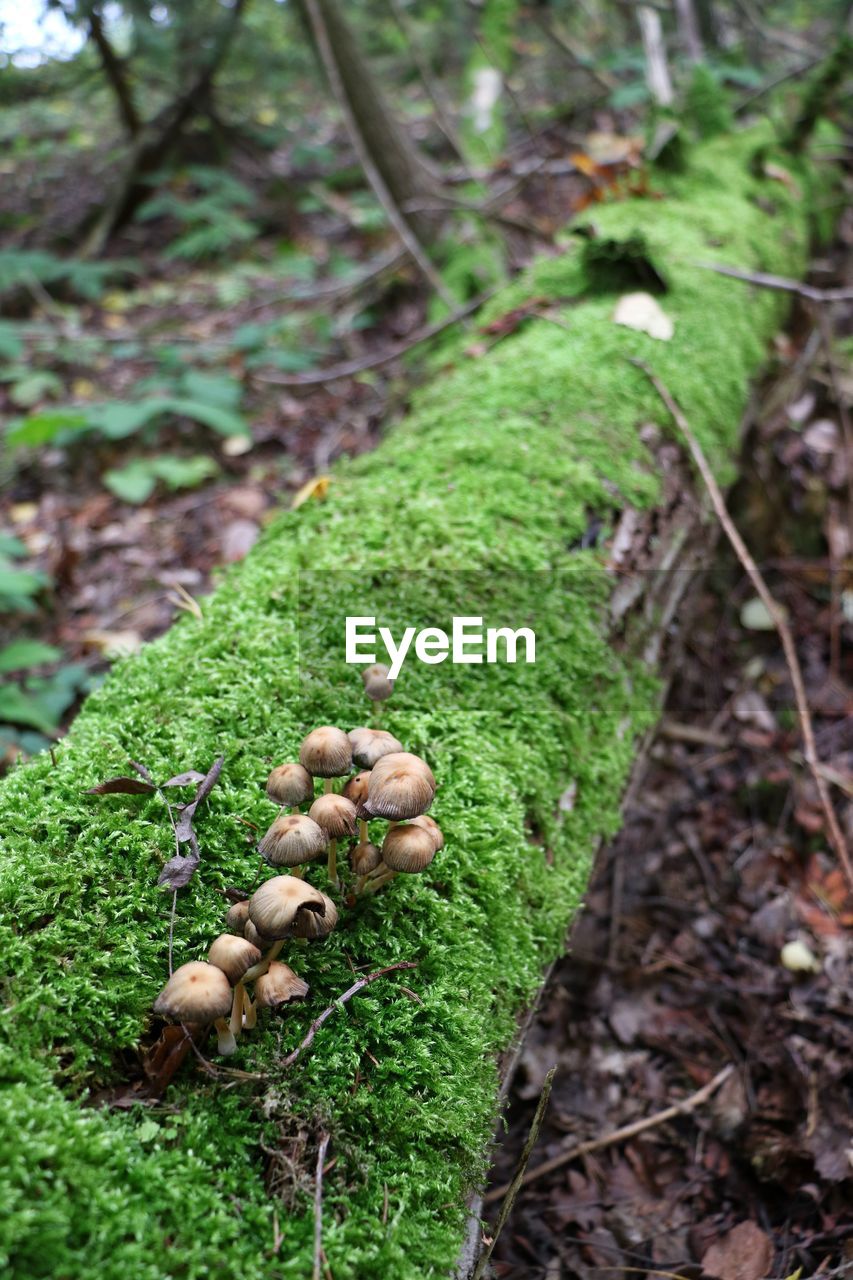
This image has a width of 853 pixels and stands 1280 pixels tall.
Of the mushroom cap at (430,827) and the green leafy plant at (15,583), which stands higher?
the mushroom cap at (430,827)

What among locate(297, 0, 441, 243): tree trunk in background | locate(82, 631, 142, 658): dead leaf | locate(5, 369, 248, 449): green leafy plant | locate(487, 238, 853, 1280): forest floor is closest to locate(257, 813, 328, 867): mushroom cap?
locate(487, 238, 853, 1280): forest floor

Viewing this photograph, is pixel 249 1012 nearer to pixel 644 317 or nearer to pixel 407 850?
pixel 407 850

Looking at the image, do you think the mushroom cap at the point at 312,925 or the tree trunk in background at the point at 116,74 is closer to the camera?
the mushroom cap at the point at 312,925

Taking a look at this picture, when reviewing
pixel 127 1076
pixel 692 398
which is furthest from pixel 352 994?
pixel 692 398

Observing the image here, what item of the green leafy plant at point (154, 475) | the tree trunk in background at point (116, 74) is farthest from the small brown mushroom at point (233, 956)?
the tree trunk in background at point (116, 74)

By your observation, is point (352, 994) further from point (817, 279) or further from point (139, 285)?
point (139, 285)

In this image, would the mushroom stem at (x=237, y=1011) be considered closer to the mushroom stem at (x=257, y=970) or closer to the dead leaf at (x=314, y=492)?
the mushroom stem at (x=257, y=970)

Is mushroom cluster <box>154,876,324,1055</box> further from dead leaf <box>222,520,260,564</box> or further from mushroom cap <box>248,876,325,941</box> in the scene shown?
dead leaf <box>222,520,260,564</box>
